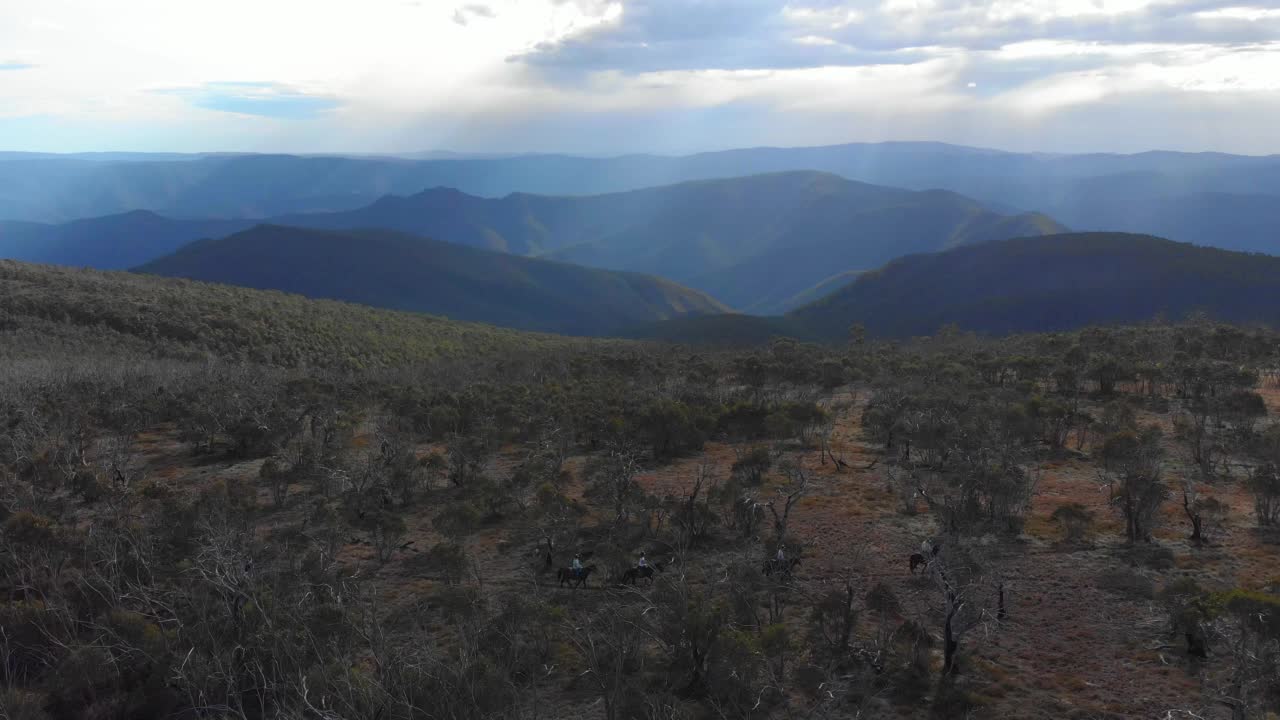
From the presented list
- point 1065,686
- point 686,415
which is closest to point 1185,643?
point 1065,686

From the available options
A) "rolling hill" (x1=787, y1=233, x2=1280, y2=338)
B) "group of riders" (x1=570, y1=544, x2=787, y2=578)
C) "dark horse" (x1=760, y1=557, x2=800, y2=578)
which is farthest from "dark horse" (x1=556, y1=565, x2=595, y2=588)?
"rolling hill" (x1=787, y1=233, x2=1280, y2=338)

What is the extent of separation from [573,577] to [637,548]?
3266mm

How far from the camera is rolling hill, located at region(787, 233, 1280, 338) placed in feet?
369

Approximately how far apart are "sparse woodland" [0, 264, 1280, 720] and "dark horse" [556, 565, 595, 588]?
0.38ft

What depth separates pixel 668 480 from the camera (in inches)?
1140

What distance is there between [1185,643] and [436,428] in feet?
95.8

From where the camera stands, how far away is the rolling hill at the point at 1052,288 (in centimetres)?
11250

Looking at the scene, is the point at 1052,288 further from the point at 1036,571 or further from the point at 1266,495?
the point at 1036,571

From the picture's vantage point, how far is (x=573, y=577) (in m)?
19.0

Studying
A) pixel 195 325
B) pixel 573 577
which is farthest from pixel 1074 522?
pixel 195 325

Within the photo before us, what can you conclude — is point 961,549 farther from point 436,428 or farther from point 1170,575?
point 436,428

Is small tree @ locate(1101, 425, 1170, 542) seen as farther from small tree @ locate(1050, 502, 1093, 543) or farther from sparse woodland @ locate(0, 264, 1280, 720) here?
small tree @ locate(1050, 502, 1093, 543)

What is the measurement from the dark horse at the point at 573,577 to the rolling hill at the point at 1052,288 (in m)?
104

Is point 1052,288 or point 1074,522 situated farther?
point 1052,288
